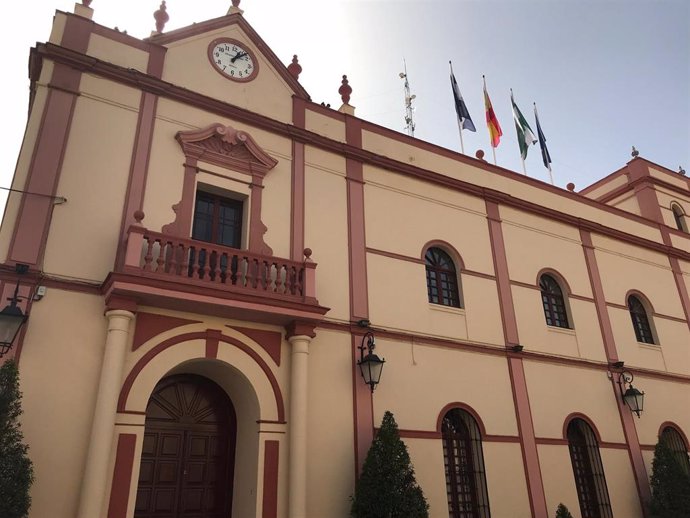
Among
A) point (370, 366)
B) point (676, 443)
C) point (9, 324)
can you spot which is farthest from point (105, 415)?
point (676, 443)

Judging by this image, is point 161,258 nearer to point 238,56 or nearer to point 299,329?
point 299,329

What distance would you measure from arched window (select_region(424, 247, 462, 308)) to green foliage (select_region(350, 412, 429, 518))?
3899 millimetres

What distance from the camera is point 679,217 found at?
64.3 ft

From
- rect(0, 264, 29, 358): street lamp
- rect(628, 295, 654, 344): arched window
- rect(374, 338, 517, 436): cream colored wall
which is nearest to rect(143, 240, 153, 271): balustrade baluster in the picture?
rect(0, 264, 29, 358): street lamp

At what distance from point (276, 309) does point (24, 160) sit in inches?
178

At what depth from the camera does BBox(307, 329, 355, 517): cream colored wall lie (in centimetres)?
896

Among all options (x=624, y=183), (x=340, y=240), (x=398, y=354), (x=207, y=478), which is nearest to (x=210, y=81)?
(x=340, y=240)

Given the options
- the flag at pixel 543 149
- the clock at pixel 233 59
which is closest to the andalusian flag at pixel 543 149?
the flag at pixel 543 149

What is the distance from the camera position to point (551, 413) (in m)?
12.1

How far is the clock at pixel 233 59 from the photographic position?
11312mm

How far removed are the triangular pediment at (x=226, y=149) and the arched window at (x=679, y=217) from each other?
15.3 metres

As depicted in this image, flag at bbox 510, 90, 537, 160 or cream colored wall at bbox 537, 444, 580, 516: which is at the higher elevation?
flag at bbox 510, 90, 537, 160

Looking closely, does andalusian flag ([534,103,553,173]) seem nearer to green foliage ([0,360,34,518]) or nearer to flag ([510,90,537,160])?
flag ([510,90,537,160])

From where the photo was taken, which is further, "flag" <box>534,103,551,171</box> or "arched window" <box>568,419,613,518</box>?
"flag" <box>534,103,551,171</box>
